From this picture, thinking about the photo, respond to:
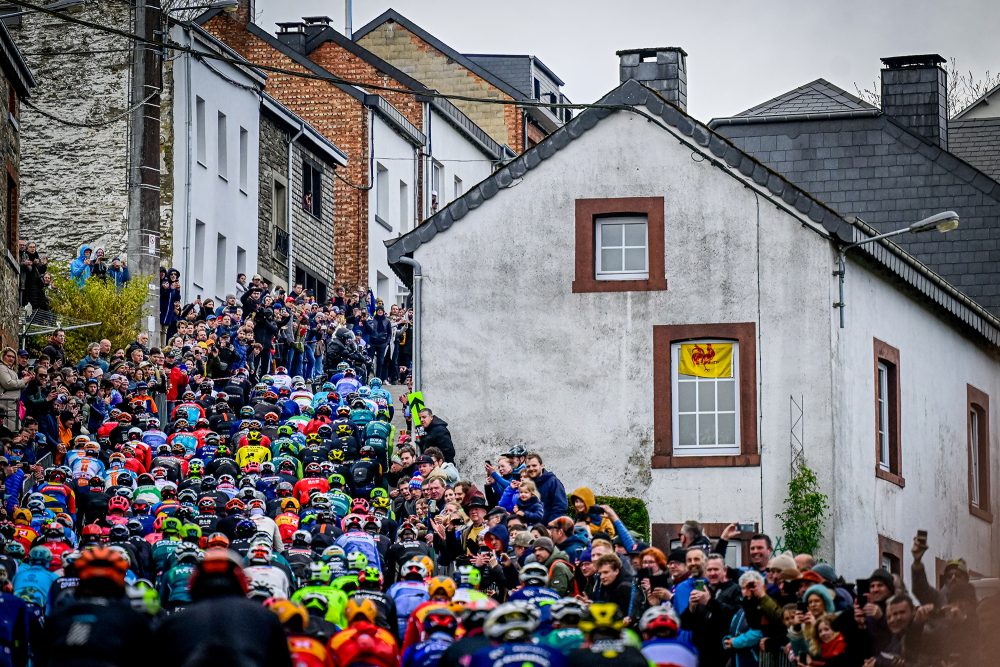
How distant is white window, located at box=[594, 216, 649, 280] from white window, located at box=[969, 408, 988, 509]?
785cm

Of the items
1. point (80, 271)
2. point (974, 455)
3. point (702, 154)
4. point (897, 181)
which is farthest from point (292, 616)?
point (80, 271)

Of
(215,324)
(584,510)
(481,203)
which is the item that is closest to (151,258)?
(215,324)

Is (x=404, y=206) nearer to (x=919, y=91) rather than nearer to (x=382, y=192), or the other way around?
(x=382, y=192)

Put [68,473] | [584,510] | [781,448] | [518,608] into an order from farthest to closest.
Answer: [781,448] < [68,473] < [584,510] < [518,608]

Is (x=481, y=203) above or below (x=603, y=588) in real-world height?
above

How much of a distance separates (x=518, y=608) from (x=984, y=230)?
27.4 m

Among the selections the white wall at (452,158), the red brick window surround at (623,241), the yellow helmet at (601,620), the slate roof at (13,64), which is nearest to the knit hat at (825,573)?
the yellow helmet at (601,620)

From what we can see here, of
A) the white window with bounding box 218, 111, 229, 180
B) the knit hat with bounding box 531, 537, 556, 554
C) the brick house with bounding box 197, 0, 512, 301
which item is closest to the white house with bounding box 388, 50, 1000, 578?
the knit hat with bounding box 531, 537, 556, 554

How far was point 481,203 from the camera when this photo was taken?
36.1 metres

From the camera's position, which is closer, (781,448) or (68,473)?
(68,473)

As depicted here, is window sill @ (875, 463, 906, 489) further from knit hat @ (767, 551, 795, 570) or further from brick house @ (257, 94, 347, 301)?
brick house @ (257, 94, 347, 301)

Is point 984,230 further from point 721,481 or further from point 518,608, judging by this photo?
point 518,608

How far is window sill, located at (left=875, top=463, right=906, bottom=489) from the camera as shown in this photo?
35.2 meters

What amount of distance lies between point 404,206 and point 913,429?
32834 millimetres
